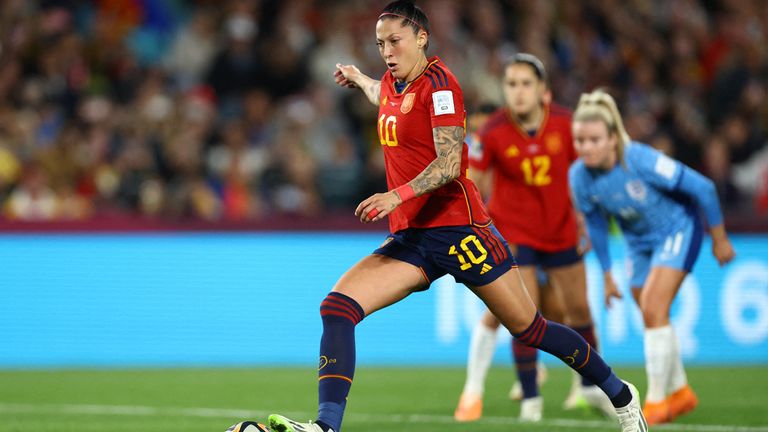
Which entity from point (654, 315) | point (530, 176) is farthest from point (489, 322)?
point (654, 315)

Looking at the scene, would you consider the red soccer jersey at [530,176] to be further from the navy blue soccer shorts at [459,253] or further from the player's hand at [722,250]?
the navy blue soccer shorts at [459,253]

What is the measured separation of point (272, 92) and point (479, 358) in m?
7.65

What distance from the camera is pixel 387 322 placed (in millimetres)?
13156

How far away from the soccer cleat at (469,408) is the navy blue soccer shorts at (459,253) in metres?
2.43

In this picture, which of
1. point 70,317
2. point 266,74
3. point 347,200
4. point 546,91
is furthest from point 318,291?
point 546,91

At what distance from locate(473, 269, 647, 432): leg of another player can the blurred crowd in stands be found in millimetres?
7131

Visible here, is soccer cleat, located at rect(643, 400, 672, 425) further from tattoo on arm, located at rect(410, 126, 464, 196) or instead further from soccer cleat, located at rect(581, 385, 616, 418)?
tattoo on arm, located at rect(410, 126, 464, 196)

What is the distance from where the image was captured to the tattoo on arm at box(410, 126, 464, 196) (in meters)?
6.07

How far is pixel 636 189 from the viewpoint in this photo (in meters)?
8.37

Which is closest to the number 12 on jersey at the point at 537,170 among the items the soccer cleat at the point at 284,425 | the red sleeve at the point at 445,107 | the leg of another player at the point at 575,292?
the leg of another player at the point at 575,292

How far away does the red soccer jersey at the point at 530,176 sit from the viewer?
8.86 metres

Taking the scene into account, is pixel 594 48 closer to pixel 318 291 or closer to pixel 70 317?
pixel 318 291

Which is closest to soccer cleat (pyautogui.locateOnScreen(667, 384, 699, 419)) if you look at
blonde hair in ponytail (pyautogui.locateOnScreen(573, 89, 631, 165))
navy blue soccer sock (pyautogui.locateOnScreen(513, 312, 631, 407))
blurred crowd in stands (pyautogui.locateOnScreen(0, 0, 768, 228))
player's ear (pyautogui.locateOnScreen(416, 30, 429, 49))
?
blonde hair in ponytail (pyautogui.locateOnScreen(573, 89, 631, 165))

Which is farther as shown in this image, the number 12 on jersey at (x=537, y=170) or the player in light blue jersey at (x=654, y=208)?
the number 12 on jersey at (x=537, y=170)
